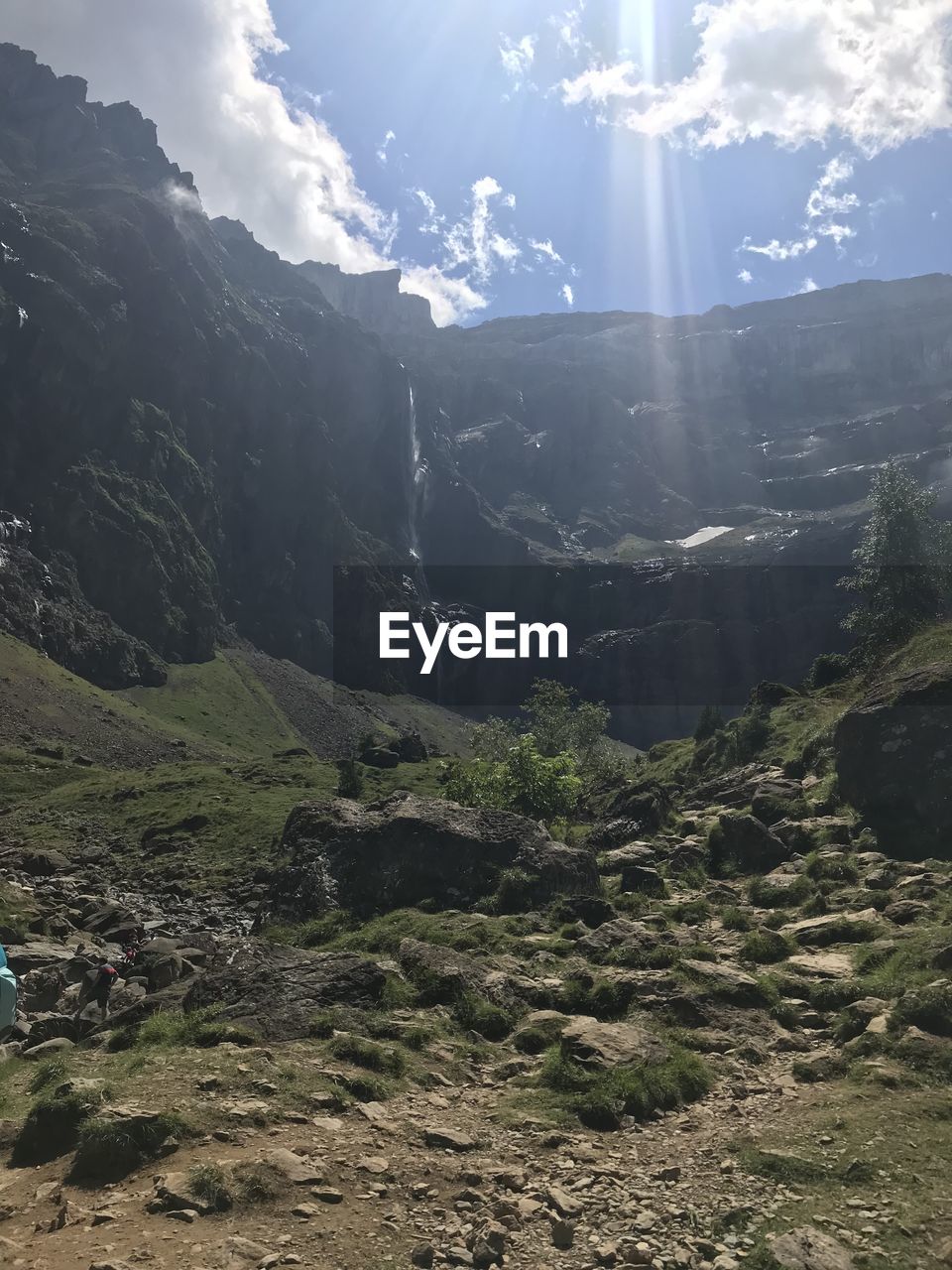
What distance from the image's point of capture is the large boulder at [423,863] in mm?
30672

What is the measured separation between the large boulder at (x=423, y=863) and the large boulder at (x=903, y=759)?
1102 centimetres

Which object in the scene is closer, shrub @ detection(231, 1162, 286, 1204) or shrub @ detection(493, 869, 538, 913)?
shrub @ detection(231, 1162, 286, 1204)

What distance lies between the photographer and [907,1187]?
34.2 feet

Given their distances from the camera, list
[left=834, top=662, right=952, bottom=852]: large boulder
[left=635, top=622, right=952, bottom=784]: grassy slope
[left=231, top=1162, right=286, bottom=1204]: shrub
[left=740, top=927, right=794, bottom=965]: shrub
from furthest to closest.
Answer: [left=635, top=622, right=952, bottom=784]: grassy slope
[left=834, top=662, right=952, bottom=852]: large boulder
[left=740, top=927, right=794, bottom=965]: shrub
[left=231, top=1162, right=286, bottom=1204]: shrub

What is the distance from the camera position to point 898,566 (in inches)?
2120

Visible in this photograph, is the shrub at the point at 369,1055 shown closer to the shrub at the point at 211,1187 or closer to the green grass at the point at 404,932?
the shrub at the point at 211,1187

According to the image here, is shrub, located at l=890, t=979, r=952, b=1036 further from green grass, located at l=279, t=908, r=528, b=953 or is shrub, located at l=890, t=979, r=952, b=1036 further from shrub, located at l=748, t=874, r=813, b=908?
green grass, located at l=279, t=908, r=528, b=953

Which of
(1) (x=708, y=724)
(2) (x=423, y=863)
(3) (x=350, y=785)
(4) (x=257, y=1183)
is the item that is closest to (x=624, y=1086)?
(4) (x=257, y=1183)

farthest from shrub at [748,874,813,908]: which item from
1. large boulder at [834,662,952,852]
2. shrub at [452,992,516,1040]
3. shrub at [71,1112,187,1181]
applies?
shrub at [71,1112,187,1181]

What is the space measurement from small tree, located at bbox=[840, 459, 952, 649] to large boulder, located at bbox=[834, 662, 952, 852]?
69.5 feet

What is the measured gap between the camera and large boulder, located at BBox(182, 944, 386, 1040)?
1639 cm

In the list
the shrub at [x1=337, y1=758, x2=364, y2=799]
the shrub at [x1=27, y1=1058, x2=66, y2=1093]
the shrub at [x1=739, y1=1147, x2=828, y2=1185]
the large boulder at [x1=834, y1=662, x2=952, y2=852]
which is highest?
the large boulder at [x1=834, y1=662, x2=952, y2=852]

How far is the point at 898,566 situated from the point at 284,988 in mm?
50646

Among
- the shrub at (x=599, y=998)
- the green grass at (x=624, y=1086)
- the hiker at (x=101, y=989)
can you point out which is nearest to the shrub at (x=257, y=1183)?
the green grass at (x=624, y=1086)
